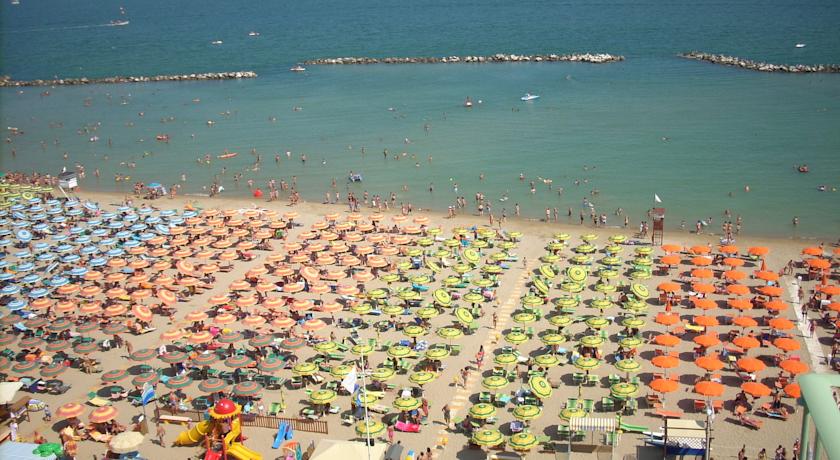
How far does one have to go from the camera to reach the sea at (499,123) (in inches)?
2308

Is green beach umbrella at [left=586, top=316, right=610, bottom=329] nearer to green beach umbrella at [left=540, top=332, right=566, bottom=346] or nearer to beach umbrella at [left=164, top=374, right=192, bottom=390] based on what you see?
green beach umbrella at [left=540, top=332, right=566, bottom=346]

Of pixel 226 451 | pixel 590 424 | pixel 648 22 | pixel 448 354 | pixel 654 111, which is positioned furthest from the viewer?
pixel 648 22

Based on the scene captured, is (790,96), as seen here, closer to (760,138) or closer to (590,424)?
(760,138)

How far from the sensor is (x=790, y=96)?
8562 centimetres

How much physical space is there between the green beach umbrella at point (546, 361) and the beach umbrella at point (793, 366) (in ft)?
29.2

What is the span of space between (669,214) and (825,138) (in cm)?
2671

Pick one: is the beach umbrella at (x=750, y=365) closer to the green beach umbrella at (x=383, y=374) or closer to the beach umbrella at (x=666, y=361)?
the beach umbrella at (x=666, y=361)

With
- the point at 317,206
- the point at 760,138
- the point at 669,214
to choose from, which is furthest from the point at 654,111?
the point at 317,206

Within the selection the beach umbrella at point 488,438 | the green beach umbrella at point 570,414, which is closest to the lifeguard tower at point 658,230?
the green beach umbrella at point 570,414

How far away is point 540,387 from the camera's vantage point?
27312 millimetres

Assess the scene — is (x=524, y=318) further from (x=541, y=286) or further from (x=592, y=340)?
(x=541, y=286)

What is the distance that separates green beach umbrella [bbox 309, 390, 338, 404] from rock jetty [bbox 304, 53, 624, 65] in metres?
97.8

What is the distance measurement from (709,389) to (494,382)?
804cm

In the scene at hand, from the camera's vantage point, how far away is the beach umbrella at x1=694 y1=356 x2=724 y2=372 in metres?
28.9
